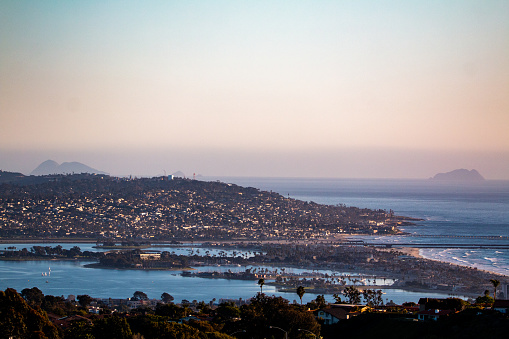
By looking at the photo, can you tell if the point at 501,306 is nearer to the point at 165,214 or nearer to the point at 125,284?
the point at 125,284

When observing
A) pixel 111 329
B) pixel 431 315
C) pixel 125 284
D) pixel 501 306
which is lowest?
pixel 125 284

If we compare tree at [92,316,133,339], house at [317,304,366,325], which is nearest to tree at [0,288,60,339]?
tree at [92,316,133,339]

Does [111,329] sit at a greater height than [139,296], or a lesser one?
greater

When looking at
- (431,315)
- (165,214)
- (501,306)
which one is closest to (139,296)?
(431,315)

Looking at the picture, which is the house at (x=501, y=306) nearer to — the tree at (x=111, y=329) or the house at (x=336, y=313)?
the house at (x=336, y=313)

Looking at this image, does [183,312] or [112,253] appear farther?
[112,253]

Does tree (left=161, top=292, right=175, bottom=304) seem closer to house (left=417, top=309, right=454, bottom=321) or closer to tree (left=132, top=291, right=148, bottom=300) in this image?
tree (left=132, top=291, right=148, bottom=300)

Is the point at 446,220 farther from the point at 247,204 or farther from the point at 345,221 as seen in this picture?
the point at 247,204

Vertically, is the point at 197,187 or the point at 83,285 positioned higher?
the point at 197,187

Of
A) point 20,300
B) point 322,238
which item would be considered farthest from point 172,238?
point 20,300
